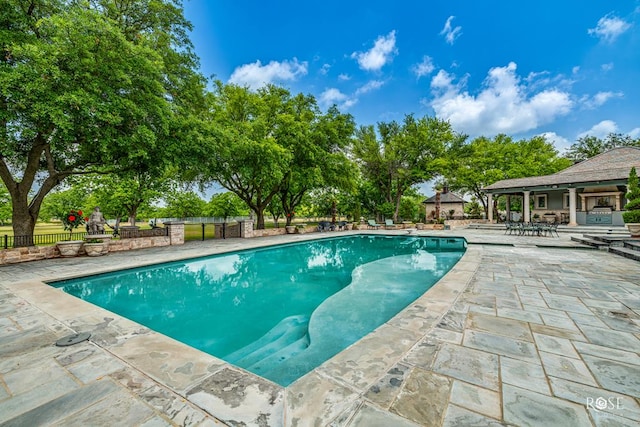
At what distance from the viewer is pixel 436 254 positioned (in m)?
11.0

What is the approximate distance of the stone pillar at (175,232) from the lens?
40.9 ft

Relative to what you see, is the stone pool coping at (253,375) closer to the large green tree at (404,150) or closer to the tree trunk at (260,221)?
the tree trunk at (260,221)

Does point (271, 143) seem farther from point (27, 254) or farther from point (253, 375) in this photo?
point (253, 375)

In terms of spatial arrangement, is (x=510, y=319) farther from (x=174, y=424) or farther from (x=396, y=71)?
(x=396, y=71)

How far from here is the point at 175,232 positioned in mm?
12656

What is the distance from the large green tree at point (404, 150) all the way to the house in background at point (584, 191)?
6317mm

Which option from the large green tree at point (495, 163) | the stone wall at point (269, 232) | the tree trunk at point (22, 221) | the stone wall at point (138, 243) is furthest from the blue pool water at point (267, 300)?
the large green tree at point (495, 163)

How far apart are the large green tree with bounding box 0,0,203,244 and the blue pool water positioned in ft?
15.7

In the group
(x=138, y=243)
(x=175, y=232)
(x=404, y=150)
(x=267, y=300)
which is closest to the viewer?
(x=267, y=300)

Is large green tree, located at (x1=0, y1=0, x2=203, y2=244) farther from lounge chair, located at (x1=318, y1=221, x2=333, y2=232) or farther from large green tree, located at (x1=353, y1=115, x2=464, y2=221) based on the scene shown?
large green tree, located at (x1=353, y1=115, x2=464, y2=221)

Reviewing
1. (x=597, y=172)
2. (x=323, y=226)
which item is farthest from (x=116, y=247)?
(x=597, y=172)

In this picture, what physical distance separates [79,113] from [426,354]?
1056cm

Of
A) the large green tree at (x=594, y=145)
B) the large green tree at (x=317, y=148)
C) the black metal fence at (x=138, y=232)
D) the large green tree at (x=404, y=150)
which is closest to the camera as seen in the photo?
the black metal fence at (x=138, y=232)

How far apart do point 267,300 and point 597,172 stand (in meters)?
22.5
